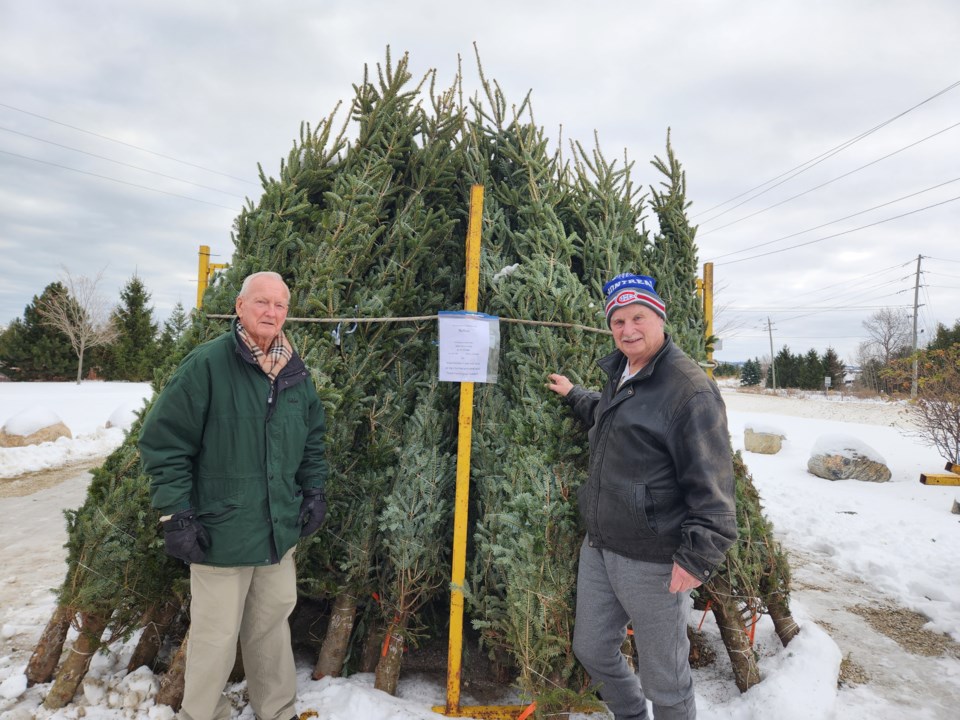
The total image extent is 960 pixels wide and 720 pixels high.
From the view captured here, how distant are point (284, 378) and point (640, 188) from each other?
3275 mm

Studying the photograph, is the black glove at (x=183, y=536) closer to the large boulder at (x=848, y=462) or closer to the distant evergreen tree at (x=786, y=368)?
the large boulder at (x=848, y=462)

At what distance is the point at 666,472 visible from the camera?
2471 mm

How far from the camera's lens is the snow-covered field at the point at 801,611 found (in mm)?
3207

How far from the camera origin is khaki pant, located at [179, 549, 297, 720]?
265 centimetres

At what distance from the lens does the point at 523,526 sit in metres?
3.22

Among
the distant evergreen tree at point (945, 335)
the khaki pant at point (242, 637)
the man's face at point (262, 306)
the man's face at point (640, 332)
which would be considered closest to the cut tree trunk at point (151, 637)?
the khaki pant at point (242, 637)

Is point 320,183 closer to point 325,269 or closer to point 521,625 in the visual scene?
point 325,269

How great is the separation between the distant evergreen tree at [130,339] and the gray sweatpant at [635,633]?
36.3m

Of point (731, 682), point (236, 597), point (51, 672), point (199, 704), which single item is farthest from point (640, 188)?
point (51, 672)

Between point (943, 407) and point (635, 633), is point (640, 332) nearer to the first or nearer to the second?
point (635, 633)

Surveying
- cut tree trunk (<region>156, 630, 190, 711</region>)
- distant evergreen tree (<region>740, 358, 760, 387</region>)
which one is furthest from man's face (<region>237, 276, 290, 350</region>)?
distant evergreen tree (<region>740, 358, 760, 387</region>)

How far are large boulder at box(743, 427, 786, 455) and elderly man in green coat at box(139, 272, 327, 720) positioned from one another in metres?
13.7

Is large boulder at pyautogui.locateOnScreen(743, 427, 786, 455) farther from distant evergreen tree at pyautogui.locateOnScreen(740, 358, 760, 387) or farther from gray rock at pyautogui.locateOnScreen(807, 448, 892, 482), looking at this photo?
distant evergreen tree at pyautogui.locateOnScreen(740, 358, 760, 387)

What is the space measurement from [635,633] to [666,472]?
81 cm
